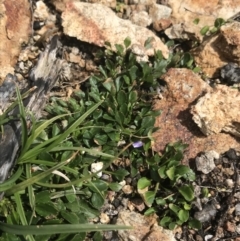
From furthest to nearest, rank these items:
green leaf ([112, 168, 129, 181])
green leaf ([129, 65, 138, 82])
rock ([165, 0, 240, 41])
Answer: rock ([165, 0, 240, 41]) → green leaf ([129, 65, 138, 82]) → green leaf ([112, 168, 129, 181])

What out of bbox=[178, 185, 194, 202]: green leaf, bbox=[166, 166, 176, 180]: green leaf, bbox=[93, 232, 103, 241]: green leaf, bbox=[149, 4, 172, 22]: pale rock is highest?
bbox=[149, 4, 172, 22]: pale rock

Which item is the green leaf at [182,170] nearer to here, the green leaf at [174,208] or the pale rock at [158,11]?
the green leaf at [174,208]

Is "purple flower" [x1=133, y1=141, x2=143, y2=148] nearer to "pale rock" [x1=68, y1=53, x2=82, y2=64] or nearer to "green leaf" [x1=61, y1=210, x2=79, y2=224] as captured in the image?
"green leaf" [x1=61, y1=210, x2=79, y2=224]

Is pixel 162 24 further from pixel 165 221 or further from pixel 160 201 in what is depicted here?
pixel 165 221

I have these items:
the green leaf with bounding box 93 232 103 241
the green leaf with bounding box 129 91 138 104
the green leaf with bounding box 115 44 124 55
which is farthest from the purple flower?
the green leaf with bounding box 115 44 124 55

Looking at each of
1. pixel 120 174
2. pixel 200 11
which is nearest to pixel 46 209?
pixel 120 174

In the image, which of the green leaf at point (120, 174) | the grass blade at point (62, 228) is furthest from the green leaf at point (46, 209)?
the green leaf at point (120, 174)
